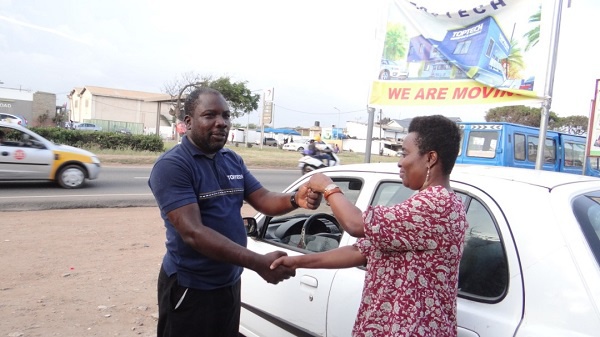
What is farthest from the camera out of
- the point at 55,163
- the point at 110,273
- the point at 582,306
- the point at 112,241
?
the point at 55,163

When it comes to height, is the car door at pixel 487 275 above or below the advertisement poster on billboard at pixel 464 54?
below

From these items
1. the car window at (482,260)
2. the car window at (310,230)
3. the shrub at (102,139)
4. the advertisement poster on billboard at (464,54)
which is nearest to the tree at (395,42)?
the advertisement poster on billboard at (464,54)

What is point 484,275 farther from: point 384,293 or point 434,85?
point 434,85

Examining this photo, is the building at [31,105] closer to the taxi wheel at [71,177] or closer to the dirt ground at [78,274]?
the taxi wheel at [71,177]

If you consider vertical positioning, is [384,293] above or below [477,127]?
below

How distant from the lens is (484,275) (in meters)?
2.02

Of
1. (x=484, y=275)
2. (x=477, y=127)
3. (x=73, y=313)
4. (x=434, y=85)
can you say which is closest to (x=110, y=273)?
(x=73, y=313)

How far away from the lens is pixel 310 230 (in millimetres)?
3279

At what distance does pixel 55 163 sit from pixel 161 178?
10.0 meters

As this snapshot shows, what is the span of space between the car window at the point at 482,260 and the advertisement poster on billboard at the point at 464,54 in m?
2.21

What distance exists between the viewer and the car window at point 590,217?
Answer: 5.93 feet

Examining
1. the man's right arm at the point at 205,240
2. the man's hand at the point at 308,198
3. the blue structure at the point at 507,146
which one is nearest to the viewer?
the man's right arm at the point at 205,240

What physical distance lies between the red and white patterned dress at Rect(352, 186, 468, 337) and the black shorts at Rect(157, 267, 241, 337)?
819mm

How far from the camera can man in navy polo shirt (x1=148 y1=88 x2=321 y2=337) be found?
2.01 metres
